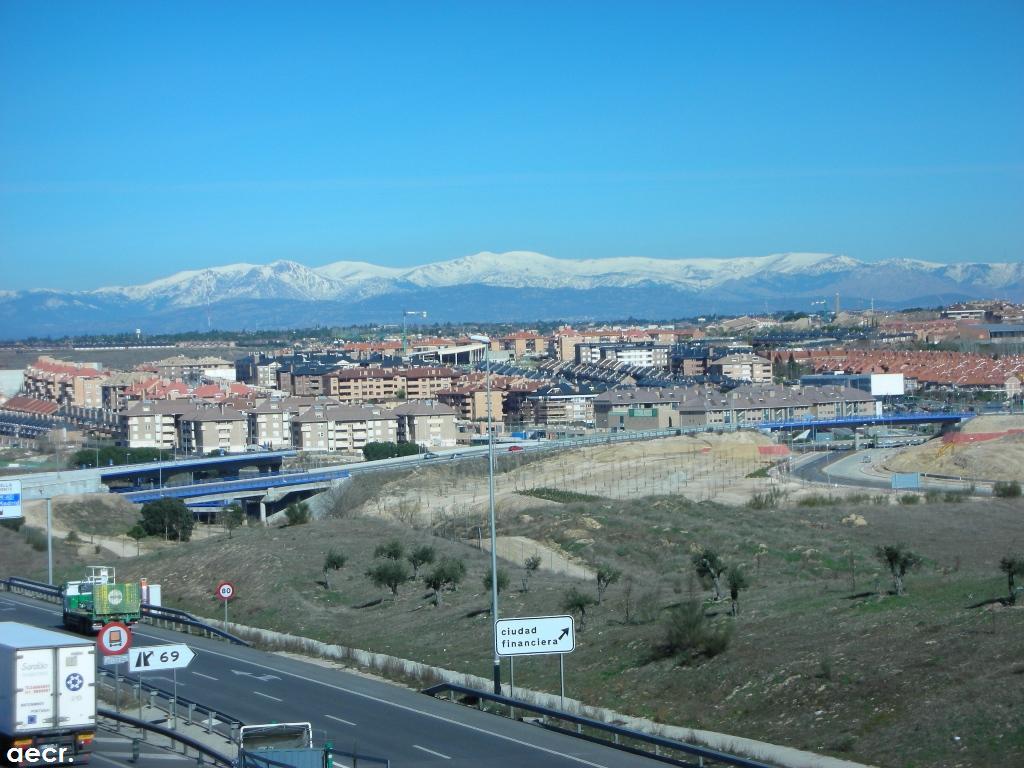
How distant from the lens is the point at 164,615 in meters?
27.3

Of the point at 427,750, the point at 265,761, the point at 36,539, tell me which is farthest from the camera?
the point at 36,539

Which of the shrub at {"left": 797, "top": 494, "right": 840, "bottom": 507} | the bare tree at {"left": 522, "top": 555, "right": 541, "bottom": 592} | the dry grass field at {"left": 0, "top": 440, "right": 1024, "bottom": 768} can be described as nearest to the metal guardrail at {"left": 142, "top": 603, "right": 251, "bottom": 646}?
the dry grass field at {"left": 0, "top": 440, "right": 1024, "bottom": 768}

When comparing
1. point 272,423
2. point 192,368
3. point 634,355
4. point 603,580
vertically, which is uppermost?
point 603,580

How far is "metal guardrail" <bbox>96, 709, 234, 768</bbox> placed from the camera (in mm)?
14758

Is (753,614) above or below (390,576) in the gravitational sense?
above

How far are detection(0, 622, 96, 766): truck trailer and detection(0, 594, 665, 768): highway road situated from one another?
1.63 m

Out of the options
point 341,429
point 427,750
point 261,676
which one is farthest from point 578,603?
point 341,429

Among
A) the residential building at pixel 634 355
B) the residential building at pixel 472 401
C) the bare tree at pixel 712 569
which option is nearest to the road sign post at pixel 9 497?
the bare tree at pixel 712 569

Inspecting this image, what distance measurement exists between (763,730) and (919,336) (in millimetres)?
191038

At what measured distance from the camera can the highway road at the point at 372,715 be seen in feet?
49.6

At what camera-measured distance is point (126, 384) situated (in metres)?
137

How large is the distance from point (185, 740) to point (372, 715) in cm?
315

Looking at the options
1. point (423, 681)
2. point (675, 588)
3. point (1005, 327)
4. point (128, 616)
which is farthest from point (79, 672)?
point (1005, 327)

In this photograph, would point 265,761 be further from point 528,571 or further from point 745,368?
point 745,368
